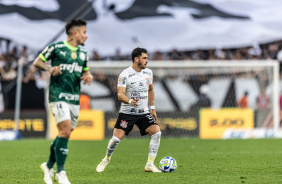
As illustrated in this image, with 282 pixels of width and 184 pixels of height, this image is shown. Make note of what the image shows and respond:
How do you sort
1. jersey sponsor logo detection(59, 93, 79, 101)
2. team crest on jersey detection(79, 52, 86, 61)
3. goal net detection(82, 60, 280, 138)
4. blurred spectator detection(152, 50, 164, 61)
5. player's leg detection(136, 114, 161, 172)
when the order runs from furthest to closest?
blurred spectator detection(152, 50, 164, 61) < goal net detection(82, 60, 280, 138) < player's leg detection(136, 114, 161, 172) < team crest on jersey detection(79, 52, 86, 61) < jersey sponsor logo detection(59, 93, 79, 101)

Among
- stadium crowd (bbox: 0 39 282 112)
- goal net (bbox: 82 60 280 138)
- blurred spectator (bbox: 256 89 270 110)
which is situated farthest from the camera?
stadium crowd (bbox: 0 39 282 112)

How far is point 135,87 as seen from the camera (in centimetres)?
993

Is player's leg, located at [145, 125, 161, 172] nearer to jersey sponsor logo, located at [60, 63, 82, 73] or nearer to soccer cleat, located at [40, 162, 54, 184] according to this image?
soccer cleat, located at [40, 162, 54, 184]

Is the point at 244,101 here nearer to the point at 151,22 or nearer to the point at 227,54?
the point at 227,54

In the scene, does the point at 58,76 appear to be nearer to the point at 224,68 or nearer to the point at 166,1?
the point at 224,68

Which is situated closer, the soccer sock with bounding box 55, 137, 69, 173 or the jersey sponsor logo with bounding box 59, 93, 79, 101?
the soccer sock with bounding box 55, 137, 69, 173

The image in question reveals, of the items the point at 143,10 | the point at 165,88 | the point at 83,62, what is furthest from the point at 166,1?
the point at 83,62

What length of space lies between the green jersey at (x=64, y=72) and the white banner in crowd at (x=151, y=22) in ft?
62.7

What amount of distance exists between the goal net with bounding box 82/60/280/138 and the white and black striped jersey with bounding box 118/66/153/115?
13.0 meters

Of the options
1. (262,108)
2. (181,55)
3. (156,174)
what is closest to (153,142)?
(156,174)

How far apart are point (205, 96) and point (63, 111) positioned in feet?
56.2

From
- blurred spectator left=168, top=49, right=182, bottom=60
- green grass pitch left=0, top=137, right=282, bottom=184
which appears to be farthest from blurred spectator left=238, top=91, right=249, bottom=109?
green grass pitch left=0, top=137, right=282, bottom=184

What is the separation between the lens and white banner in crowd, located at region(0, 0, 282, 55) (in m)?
27.9

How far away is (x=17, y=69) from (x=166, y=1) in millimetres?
9687
